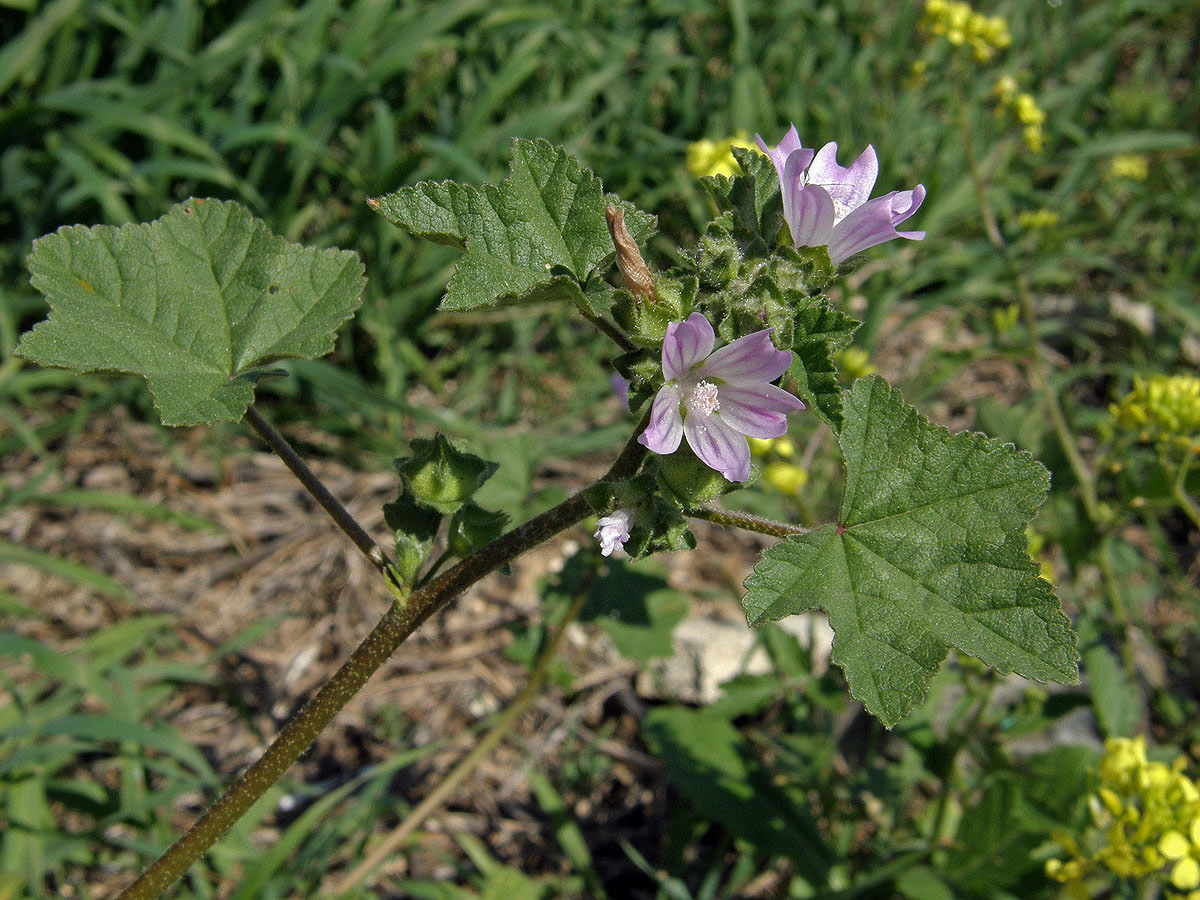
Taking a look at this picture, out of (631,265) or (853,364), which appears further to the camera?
(853,364)

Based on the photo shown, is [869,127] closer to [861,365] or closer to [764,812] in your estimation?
[861,365]

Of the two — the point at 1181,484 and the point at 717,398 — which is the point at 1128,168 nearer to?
the point at 1181,484

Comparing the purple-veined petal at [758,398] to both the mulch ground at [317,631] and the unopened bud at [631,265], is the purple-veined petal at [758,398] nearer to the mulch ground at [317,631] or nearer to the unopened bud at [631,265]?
the unopened bud at [631,265]

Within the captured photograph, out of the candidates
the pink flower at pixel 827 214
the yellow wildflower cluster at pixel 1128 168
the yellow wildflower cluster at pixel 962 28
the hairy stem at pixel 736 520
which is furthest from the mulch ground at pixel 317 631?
the yellow wildflower cluster at pixel 1128 168

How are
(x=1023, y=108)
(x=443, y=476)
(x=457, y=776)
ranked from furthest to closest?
(x=1023, y=108) < (x=457, y=776) < (x=443, y=476)

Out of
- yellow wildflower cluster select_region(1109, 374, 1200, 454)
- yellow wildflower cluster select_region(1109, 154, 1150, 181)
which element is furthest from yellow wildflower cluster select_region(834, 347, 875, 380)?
yellow wildflower cluster select_region(1109, 154, 1150, 181)

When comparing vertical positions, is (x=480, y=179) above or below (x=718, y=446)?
below

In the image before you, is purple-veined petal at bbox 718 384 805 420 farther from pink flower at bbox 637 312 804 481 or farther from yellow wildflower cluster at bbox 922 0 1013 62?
yellow wildflower cluster at bbox 922 0 1013 62

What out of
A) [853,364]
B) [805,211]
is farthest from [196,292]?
[853,364]

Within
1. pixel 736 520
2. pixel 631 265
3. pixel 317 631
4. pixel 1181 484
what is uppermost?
pixel 631 265
